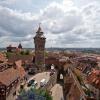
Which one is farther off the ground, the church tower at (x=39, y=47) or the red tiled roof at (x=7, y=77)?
the church tower at (x=39, y=47)

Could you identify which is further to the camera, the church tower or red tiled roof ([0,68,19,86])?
the church tower

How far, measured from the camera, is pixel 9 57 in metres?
90.6

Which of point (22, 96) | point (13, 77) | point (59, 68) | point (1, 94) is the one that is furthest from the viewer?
point (59, 68)

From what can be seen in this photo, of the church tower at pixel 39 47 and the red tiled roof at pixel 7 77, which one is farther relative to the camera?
the church tower at pixel 39 47

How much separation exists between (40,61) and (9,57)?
15906mm

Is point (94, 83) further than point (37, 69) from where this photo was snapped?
No

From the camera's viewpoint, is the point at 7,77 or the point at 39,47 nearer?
the point at 7,77

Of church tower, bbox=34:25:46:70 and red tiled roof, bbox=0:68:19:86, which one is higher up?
church tower, bbox=34:25:46:70

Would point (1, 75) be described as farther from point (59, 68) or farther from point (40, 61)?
point (59, 68)

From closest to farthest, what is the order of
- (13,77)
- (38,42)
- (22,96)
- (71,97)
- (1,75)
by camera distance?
1. (22,96)
2. (71,97)
3. (1,75)
4. (13,77)
5. (38,42)

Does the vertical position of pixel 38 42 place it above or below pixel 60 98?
above

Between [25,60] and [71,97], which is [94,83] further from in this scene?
[25,60]

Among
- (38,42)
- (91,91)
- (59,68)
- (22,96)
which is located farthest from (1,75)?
(59,68)

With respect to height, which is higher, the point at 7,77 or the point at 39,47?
the point at 39,47
